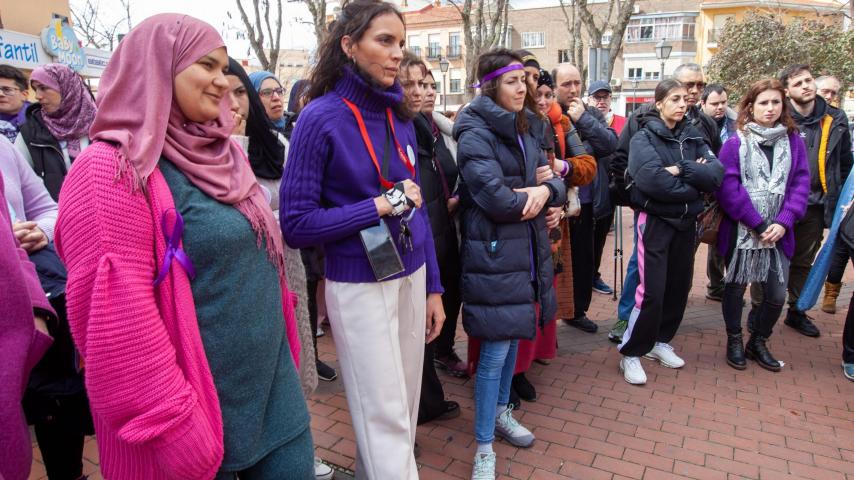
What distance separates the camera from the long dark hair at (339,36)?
7.01ft

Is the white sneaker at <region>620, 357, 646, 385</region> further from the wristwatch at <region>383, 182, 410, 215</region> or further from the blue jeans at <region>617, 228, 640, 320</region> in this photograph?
the wristwatch at <region>383, 182, 410, 215</region>

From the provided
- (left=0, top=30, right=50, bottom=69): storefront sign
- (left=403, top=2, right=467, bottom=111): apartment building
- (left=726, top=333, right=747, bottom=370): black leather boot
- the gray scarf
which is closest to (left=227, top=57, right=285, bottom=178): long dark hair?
the gray scarf

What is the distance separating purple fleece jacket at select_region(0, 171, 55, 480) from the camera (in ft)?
5.23

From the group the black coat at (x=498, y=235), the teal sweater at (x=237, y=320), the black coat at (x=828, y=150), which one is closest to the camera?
the teal sweater at (x=237, y=320)

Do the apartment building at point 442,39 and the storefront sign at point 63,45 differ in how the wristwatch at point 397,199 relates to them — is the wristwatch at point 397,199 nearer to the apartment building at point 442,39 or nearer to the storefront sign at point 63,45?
the storefront sign at point 63,45

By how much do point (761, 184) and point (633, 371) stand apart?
162cm

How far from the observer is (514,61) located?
9.84 ft

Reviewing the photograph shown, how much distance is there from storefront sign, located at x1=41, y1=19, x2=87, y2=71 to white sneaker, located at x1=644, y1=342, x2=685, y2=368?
1312 centimetres

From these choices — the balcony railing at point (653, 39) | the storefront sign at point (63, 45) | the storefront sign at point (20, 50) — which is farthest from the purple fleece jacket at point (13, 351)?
the balcony railing at point (653, 39)

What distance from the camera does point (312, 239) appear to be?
6.84 ft

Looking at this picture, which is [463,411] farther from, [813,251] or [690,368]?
[813,251]

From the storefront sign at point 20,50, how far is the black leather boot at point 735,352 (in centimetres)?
1316

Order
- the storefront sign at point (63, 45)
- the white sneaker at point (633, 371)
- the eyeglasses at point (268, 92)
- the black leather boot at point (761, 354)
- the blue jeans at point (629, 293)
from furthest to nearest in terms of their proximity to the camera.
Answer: the storefront sign at point (63, 45) < the blue jeans at point (629, 293) < the black leather boot at point (761, 354) < the white sneaker at point (633, 371) < the eyeglasses at point (268, 92)

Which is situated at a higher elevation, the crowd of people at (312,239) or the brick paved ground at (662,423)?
the crowd of people at (312,239)
